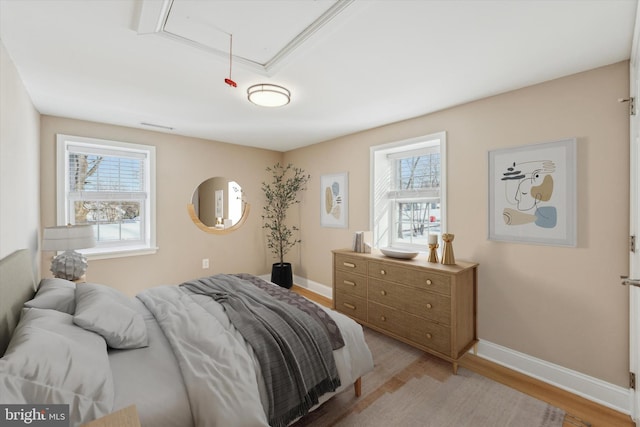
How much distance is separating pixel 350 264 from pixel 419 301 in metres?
0.89

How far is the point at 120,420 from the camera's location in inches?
35.8

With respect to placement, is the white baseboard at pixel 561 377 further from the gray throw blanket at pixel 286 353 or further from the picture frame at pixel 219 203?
the picture frame at pixel 219 203

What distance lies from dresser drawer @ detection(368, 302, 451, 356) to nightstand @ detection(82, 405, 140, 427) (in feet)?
7.42

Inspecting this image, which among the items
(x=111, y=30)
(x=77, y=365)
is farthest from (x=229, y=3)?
(x=77, y=365)

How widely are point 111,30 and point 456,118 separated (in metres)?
2.82

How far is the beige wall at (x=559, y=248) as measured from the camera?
1961mm

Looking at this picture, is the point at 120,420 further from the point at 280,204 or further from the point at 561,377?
the point at 280,204

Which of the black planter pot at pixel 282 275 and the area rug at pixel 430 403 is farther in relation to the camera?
the black planter pot at pixel 282 275

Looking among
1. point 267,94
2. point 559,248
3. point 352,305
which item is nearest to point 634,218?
point 559,248

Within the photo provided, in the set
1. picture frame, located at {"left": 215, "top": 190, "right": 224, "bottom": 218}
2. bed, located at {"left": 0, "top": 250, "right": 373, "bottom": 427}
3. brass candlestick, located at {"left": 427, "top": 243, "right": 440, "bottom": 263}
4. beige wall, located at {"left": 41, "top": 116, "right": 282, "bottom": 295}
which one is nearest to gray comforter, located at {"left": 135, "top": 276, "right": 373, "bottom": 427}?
bed, located at {"left": 0, "top": 250, "right": 373, "bottom": 427}

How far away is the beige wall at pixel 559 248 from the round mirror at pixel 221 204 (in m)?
3.07
